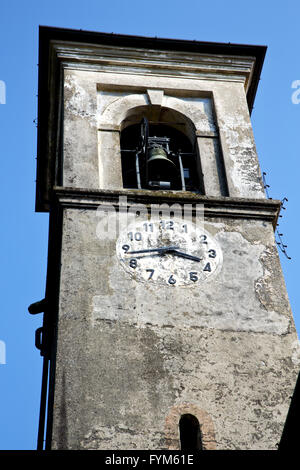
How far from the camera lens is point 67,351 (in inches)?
418

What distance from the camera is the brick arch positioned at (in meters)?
Result: 10.0

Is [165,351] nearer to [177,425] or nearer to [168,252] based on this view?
[177,425]

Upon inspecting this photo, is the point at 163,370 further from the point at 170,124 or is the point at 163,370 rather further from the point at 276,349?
the point at 170,124

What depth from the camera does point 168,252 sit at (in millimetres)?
12070

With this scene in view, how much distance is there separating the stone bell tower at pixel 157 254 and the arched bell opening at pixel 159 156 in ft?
0.07

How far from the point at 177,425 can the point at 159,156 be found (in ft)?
15.2

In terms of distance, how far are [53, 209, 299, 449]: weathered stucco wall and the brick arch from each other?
1cm

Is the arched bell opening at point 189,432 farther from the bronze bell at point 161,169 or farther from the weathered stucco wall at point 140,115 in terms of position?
the bronze bell at point 161,169

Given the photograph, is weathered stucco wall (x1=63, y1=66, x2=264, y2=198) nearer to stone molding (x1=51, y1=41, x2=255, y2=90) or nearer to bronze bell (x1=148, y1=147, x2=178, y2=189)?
stone molding (x1=51, y1=41, x2=255, y2=90)

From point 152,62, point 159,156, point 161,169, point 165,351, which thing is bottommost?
point 165,351

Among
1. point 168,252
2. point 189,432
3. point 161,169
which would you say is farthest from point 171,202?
Result: point 189,432

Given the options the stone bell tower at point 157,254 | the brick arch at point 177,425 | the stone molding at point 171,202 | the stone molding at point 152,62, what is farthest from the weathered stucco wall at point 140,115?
the brick arch at point 177,425

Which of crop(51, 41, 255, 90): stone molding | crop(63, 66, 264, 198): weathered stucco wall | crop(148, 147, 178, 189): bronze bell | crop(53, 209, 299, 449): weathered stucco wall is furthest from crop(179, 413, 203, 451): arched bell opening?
crop(51, 41, 255, 90): stone molding

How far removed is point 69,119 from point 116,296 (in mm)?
3489
